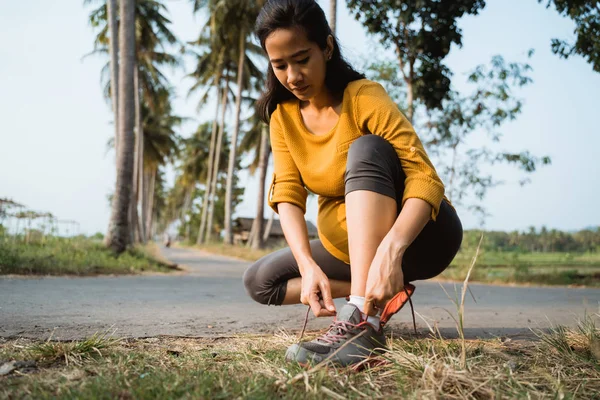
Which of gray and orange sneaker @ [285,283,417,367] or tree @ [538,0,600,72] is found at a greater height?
tree @ [538,0,600,72]

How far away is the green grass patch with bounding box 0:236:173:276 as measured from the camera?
5508 mm

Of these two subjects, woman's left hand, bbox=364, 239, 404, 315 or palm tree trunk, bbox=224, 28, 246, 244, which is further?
palm tree trunk, bbox=224, 28, 246, 244

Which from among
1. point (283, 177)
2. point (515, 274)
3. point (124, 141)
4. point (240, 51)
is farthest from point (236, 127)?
point (283, 177)

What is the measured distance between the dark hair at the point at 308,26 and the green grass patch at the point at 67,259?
469 centimetres

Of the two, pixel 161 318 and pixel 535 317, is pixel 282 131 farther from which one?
pixel 535 317

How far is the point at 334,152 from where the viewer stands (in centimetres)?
201

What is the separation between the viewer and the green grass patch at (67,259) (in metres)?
5.51

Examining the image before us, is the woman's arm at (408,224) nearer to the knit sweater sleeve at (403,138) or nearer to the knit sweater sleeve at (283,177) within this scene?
the knit sweater sleeve at (403,138)

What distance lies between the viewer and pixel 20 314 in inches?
99.9

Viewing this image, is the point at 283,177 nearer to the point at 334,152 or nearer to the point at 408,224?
the point at 334,152

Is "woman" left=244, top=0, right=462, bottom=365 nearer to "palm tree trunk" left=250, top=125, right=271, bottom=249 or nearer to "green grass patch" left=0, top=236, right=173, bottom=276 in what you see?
"green grass patch" left=0, top=236, right=173, bottom=276

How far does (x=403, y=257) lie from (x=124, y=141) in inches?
302

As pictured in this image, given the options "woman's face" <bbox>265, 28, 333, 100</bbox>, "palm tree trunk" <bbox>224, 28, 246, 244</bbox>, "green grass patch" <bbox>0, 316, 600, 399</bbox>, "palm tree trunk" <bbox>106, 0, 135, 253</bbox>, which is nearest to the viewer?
"green grass patch" <bbox>0, 316, 600, 399</bbox>

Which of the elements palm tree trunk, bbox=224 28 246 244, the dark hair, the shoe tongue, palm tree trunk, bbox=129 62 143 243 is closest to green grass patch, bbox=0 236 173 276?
the dark hair
